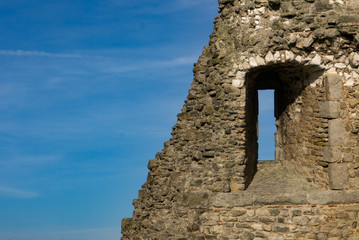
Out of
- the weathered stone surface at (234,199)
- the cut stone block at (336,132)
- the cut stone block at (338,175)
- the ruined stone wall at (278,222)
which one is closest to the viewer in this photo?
the ruined stone wall at (278,222)

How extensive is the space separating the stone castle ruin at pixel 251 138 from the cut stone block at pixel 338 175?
2cm

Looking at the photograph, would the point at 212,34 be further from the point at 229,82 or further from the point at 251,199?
the point at 251,199

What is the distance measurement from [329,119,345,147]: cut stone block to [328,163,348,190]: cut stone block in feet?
1.45

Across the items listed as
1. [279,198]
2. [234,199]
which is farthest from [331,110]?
[234,199]

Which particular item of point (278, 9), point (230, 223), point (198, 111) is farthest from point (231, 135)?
point (278, 9)

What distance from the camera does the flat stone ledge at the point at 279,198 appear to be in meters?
9.95

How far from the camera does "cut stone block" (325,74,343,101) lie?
1038cm

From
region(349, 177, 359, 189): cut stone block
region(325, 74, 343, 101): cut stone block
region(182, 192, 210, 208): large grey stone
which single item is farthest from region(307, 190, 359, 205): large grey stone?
region(182, 192, 210, 208): large grey stone

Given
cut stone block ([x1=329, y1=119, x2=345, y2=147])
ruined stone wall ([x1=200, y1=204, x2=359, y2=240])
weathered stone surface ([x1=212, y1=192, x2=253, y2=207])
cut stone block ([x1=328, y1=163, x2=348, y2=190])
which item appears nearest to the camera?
ruined stone wall ([x1=200, y1=204, x2=359, y2=240])

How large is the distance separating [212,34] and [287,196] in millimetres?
3821

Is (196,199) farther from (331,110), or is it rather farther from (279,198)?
(331,110)

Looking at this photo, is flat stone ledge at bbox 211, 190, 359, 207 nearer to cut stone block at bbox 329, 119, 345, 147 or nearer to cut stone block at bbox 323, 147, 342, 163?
cut stone block at bbox 323, 147, 342, 163

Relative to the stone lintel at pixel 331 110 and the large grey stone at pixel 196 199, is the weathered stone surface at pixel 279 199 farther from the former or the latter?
the stone lintel at pixel 331 110

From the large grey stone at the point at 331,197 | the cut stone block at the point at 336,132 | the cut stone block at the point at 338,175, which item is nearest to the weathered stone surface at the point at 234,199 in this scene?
the large grey stone at the point at 331,197
